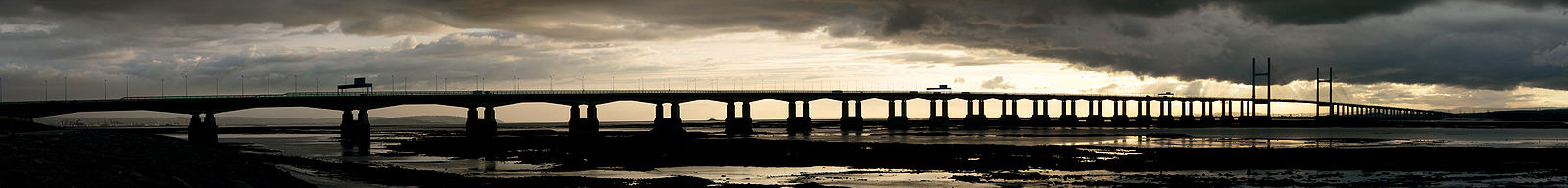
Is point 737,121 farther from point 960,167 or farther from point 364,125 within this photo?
point 960,167

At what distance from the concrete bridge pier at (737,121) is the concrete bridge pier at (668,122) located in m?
5.02

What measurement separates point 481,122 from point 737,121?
28488mm

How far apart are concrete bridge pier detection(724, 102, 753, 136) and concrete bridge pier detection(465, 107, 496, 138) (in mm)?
25274

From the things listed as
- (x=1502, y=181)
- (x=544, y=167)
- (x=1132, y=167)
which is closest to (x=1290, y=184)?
(x=1502, y=181)

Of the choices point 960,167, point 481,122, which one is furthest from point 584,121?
point 960,167

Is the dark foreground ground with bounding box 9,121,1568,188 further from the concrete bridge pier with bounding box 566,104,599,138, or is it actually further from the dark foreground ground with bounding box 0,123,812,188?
the concrete bridge pier with bounding box 566,104,599,138

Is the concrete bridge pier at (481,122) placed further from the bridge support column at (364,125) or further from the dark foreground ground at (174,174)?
the dark foreground ground at (174,174)

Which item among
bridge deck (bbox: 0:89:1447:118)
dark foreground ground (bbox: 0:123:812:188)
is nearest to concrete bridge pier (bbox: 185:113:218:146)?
bridge deck (bbox: 0:89:1447:118)

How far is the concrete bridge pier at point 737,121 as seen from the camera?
123550 millimetres

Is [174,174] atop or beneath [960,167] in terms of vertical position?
atop

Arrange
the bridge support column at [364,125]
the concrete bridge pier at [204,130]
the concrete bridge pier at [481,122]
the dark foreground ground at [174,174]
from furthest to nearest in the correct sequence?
the concrete bridge pier at [481,122] → the bridge support column at [364,125] → the concrete bridge pier at [204,130] → the dark foreground ground at [174,174]

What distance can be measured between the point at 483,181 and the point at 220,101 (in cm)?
10015

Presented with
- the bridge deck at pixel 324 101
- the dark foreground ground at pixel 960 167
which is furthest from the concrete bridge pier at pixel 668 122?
the dark foreground ground at pixel 960 167

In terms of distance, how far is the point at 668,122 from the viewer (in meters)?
123
